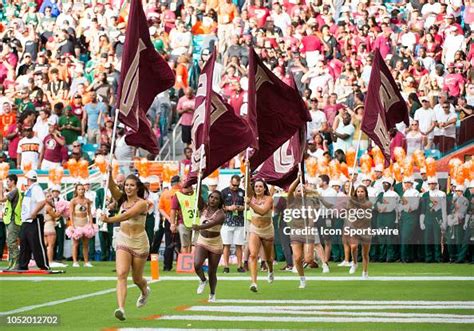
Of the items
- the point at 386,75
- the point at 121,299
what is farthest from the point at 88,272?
the point at 121,299

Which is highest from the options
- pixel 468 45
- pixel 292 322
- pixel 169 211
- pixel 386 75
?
pixel 468 45

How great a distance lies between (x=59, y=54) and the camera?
1452 inches

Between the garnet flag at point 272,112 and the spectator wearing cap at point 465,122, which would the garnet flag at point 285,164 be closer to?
the garnet flag at point 272,112

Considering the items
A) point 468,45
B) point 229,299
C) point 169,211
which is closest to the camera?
point 229,299

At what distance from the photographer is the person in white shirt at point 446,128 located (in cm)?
2984

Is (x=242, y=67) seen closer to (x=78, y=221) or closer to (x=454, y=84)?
(x=454, y=84)

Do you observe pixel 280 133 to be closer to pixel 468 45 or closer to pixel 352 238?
pixel 352 238

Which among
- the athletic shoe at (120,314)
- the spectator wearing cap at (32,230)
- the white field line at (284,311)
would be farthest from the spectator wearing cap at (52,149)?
the athletic shoe at (120,314)

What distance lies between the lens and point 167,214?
27672 mm

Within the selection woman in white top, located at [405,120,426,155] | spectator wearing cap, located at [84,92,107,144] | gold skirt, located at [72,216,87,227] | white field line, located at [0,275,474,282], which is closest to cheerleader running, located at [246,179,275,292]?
white field line, located at [0,275,474,282]

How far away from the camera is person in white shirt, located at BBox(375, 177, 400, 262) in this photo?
29125 mm

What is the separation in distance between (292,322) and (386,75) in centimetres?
982

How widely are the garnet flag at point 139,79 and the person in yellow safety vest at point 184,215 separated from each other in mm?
7041

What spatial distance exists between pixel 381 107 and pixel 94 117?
10.2 meters
